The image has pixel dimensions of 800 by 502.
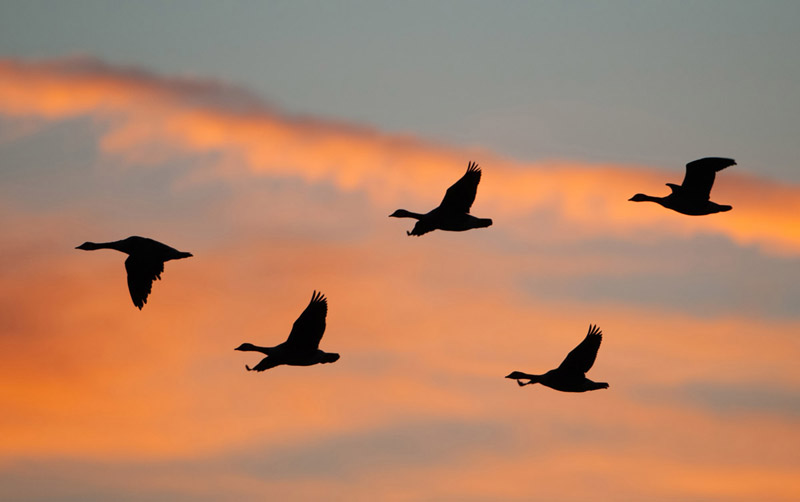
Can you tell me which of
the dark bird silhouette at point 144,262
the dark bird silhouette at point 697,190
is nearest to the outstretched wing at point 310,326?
the dark bird silhouette at point 144,262

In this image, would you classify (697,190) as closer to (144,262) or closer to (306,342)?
(306,342)

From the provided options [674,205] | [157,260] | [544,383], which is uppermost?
[674,205]

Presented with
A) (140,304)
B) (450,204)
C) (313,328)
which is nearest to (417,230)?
(450,204)

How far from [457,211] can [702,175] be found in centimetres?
807

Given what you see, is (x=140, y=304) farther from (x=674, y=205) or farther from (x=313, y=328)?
(x=674, y=205)

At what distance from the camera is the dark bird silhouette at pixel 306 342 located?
3916 cm

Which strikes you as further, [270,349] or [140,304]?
[140,304]

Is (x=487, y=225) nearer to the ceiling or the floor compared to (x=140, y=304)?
nearer to the ceiling

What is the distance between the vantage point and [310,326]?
129 ft

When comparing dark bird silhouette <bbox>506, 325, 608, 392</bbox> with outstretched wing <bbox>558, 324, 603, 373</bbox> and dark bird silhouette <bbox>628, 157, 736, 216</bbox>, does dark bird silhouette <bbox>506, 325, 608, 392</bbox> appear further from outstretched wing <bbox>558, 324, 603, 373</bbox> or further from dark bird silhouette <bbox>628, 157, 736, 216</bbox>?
dark bird silhouette <bbox>628, 157, 736, 216</bbox>

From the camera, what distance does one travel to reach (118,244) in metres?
44.6

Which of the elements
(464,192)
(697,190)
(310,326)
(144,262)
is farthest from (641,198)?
(144,262)

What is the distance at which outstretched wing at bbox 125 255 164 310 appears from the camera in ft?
142

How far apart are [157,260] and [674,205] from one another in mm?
17018
